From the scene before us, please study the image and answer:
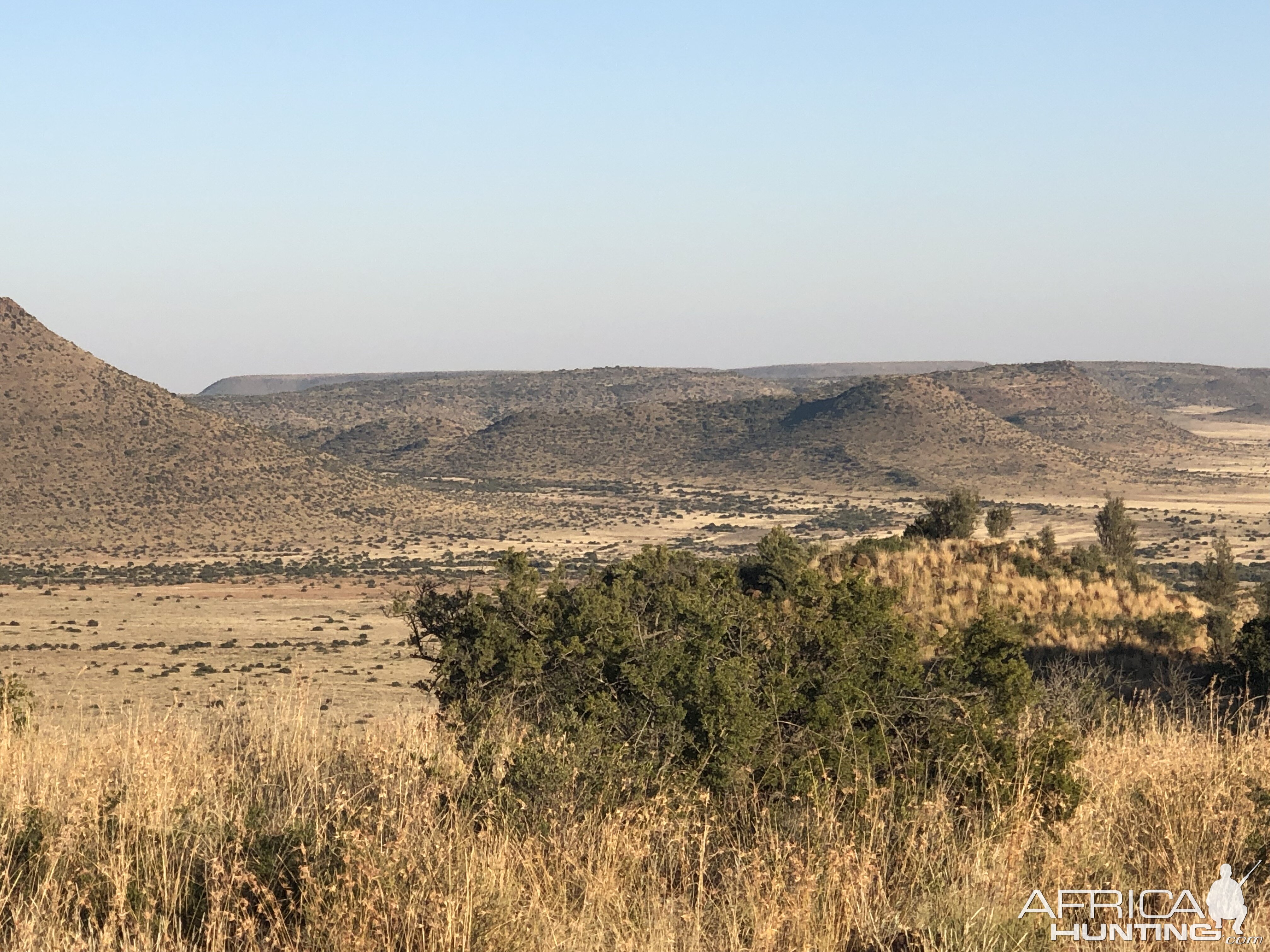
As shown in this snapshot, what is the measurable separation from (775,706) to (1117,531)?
31290mm

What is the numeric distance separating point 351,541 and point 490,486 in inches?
1269

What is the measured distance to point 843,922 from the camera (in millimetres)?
5094

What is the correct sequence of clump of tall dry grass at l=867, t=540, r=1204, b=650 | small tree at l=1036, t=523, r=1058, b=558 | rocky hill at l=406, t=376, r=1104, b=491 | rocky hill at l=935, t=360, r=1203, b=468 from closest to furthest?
clump of tall dry grass at l=867, t=540, r=1204, b=650, small tree at l=1036, t=523, r=1058, b=558, rocky hill at l=406, t=376, r=1104, b=491, rocky hill at l=935, t=360, r=1203, b=468

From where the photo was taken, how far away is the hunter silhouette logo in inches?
193

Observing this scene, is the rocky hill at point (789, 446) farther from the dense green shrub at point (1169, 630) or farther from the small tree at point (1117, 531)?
the dense green shrub at point (1169, 630)

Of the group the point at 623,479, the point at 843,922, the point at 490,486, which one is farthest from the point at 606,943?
the point at 623,479

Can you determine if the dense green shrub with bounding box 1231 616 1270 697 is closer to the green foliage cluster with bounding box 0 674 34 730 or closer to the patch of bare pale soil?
the patch of bare pale soil

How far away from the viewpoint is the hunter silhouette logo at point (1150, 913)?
16.1 feet

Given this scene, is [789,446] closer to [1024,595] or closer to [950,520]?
[950,520]

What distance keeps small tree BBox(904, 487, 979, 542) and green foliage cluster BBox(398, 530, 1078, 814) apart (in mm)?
20483

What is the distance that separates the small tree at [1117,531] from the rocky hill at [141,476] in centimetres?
4308

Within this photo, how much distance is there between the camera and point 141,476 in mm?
77312

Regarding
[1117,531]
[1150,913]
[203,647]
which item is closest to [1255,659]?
[1150,913]

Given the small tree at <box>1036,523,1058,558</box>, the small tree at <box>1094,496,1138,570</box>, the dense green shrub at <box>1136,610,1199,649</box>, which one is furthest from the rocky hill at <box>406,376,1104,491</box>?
the dense green shrub at <box>1136,610,1199,649</box>
